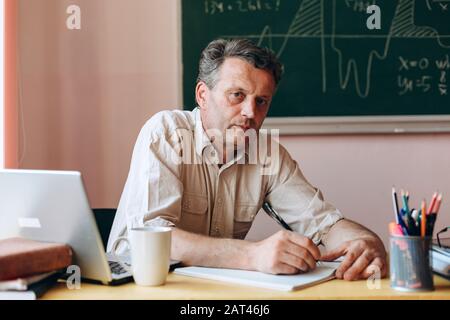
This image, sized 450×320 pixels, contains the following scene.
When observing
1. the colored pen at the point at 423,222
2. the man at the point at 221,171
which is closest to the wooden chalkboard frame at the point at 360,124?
the man at the point at 221,171

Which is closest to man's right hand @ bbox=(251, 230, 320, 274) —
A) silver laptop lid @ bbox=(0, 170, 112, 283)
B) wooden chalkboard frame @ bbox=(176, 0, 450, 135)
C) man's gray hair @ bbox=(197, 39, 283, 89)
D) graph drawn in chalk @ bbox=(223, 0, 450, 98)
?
silver laptop lid @ bbox=(0, 170, 112, 283)

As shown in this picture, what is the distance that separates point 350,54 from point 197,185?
1.11 metres

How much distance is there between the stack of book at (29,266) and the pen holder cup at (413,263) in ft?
2.03

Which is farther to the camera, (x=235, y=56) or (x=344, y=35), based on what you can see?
(x=344, y=35)

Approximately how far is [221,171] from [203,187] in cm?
7

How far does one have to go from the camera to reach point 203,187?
70.4 inches

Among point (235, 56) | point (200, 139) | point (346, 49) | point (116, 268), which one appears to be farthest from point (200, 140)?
point (346, 49)

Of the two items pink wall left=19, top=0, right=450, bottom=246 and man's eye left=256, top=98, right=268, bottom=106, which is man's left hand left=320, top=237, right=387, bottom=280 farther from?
pink wall left=19, top=0, right=450, bottom=246

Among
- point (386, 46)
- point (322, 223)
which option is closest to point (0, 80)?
point (322, 223)

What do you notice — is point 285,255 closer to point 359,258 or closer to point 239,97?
point 359,258

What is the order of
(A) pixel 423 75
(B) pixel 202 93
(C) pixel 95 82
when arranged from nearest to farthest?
(B) pixel 202 93, (C) pixel 95 82, (A) pixel 423 75

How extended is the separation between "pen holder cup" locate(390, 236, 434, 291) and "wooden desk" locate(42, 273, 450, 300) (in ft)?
0.06

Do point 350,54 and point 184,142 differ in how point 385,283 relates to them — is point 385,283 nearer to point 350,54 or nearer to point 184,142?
point 184,142

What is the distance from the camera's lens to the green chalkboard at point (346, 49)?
252 centimetres
